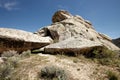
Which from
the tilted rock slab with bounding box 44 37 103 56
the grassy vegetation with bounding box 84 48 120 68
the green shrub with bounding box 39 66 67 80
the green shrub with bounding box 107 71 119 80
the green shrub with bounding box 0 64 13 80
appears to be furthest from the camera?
the tilted rock slab with bounding box 44 37 103 56

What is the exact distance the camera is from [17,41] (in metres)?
14.0

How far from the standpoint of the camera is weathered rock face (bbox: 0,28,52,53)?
1366cm

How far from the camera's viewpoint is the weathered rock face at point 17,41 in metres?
13.7

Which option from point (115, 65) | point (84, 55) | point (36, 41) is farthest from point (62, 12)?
point (115, 65)

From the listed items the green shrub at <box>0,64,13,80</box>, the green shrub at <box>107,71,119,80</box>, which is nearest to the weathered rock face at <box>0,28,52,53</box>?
the green shrub at <box>0,64,13,80</box>

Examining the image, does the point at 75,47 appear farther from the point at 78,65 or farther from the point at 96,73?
the point at 96,73

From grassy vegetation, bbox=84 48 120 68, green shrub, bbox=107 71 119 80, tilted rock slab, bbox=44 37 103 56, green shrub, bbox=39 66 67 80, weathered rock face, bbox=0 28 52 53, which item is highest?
weathered rock face, bbox=0 28 52 53

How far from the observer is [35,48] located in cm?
1523

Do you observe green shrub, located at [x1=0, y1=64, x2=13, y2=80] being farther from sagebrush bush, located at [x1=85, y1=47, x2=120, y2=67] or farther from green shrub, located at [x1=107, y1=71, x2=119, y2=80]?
sagebrush bush, located at [x1=85, y1=47, x2=120, y2=67]

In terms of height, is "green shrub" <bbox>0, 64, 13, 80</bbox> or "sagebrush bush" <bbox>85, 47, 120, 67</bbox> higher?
"sagebrush bush" <bbox>85, 47, 120, 67</bbox>

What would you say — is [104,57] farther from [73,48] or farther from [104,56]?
[73,48]

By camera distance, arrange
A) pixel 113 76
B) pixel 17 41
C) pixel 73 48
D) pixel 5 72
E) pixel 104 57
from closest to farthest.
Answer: pixel 5 72
pixel 113 76
pixel 104 57
pixel 73 48
pixel 17 41

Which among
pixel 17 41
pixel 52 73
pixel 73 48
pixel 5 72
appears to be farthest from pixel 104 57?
pixel 5 72

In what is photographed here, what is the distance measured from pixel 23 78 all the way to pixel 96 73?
4240 millimetres
